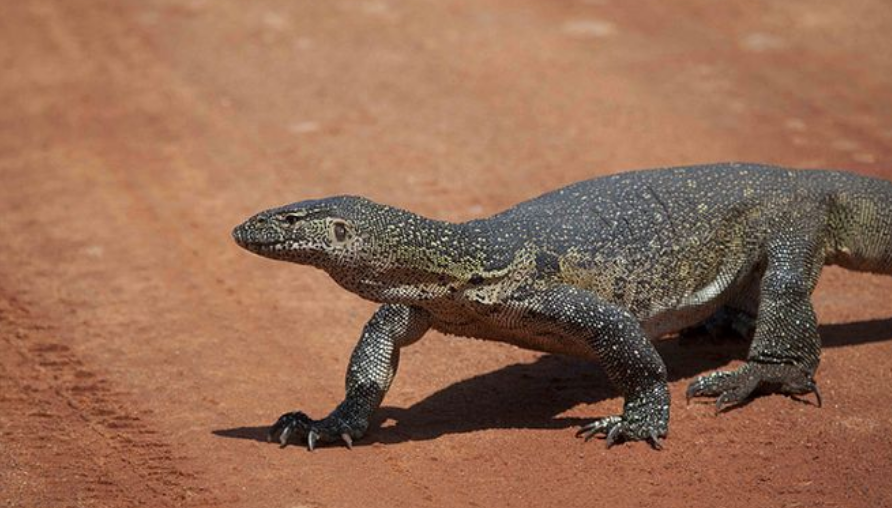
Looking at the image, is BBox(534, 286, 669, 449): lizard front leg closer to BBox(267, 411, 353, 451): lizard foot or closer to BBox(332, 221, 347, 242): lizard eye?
BBox(332, 221, 347, 242): lizard eye

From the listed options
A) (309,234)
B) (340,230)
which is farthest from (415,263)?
(309,234)

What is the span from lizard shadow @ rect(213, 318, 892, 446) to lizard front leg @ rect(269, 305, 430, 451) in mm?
148

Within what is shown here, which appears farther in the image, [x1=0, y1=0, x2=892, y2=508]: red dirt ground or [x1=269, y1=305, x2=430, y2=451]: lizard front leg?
[x1=269, y1=305, x2=430, y2=451]: lizard front leg

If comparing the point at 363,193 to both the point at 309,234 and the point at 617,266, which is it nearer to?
the point at 617,266

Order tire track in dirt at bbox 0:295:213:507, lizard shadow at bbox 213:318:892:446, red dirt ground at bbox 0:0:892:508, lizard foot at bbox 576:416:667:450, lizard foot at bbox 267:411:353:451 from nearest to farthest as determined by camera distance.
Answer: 1. tire track in dirt at bbox 0:295:213:507
2. red dirt ground at bbox 0:0:892:508
3. lizard foot at bbox 576:416:667:450
4. lizard foot at bbox 267:411:353:451
5. lizard shadow at bbox 213:318:892:446

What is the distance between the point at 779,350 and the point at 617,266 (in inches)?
44.2

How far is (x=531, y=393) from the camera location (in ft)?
32.2

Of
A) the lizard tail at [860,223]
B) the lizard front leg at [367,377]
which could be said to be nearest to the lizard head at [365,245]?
the lizard front leg at [367,377]

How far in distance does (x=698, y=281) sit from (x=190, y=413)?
328 centimetres

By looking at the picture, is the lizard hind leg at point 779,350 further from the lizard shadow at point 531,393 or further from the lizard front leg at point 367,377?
the lizard front leg at point 367,377

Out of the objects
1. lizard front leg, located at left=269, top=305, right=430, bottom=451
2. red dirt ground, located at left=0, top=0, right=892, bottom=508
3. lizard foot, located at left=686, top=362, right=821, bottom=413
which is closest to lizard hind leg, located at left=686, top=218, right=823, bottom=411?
lizard foot, located at left=686, top=362, right=821, bottom=413

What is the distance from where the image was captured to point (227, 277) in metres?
12.0

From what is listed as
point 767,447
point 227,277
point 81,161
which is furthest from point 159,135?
point 767,447

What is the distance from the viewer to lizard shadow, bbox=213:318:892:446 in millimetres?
9242
